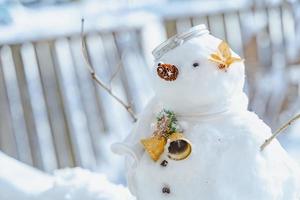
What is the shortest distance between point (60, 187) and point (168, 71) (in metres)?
0.32

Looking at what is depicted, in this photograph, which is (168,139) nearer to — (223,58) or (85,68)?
(223,58)

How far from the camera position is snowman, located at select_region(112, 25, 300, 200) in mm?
835

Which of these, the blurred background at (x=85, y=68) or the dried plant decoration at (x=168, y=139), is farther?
the blurred background at (x=85, y=68)

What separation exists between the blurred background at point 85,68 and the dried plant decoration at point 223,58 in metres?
1.05

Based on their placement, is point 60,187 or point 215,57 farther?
point 60,187

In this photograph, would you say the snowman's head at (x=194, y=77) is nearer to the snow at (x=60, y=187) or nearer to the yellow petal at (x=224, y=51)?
the yellow petal at (x=224, y=51)

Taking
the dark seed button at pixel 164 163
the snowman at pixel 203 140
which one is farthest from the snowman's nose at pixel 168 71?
the dark seed button at pixel 164 163

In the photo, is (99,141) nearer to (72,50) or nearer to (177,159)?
(72,50)

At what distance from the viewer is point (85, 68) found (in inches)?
83.4

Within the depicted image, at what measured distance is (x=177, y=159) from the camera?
85 centimetres

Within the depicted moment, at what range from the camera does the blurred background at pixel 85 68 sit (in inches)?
78.9

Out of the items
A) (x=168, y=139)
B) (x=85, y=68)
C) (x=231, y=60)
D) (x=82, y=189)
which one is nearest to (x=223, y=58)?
(x=231, y=60)

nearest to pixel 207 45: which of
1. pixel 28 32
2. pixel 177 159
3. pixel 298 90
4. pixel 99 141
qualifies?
pixel 177 159

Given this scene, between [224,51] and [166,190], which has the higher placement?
[224,51]
